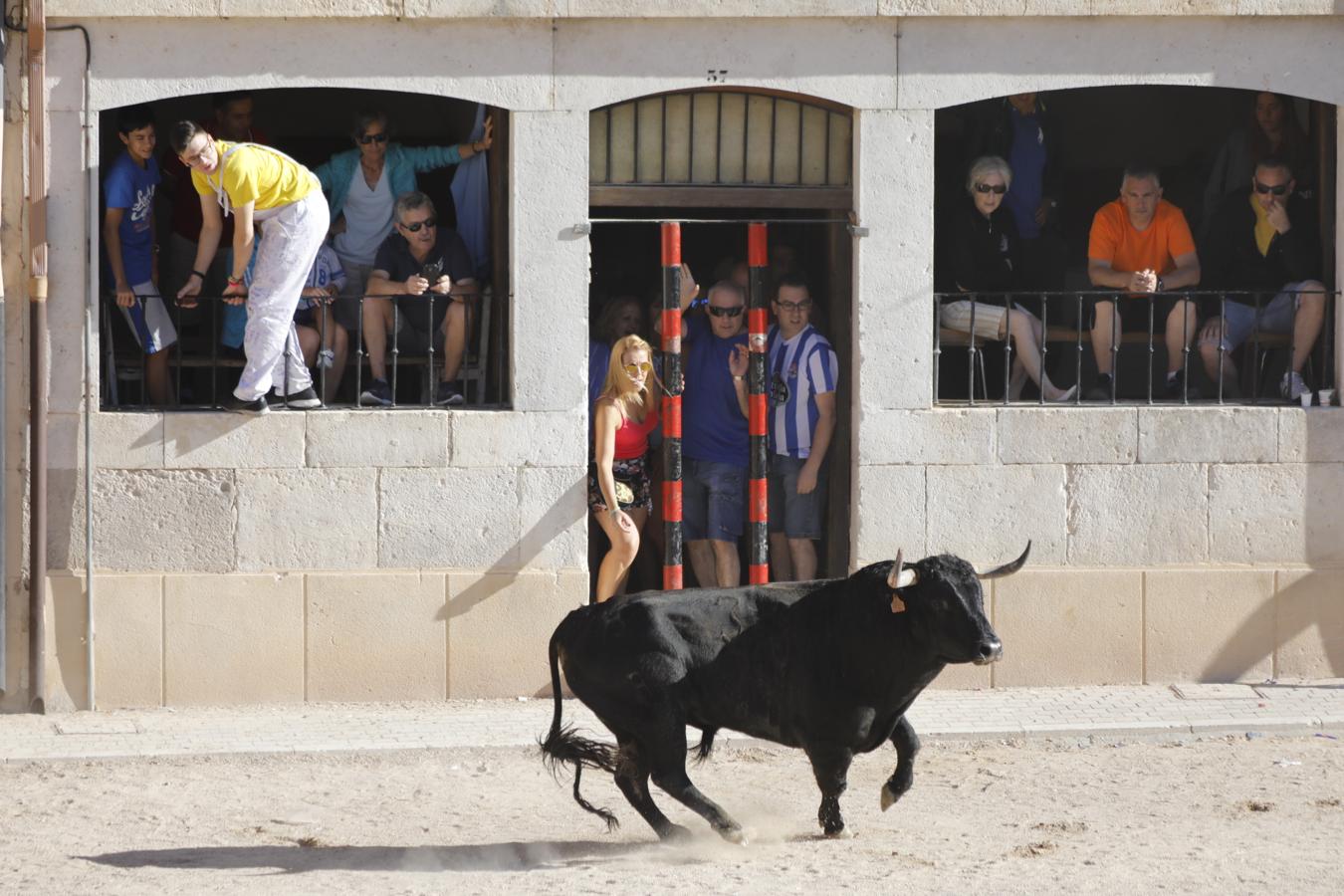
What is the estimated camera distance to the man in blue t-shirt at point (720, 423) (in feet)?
36.0

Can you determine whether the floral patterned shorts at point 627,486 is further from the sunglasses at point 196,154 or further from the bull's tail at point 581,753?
the bull's tail at point 581,753

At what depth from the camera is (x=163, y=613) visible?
1026 centimetres

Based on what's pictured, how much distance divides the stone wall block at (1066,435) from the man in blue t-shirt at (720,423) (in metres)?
1.47

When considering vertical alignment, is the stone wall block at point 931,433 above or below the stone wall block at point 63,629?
above

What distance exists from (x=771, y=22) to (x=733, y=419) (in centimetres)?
217

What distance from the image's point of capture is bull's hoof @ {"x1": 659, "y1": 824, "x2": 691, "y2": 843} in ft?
25.2

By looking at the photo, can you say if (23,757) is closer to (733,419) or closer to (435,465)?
(435,465)

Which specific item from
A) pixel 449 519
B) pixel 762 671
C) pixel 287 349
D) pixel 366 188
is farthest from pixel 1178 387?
pixel 287 349

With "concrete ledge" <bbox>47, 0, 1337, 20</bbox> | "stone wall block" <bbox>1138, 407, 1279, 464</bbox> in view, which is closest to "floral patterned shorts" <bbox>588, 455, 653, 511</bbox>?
"concrete ledge" <bbox>47, 0, 1337, 20</bbox>

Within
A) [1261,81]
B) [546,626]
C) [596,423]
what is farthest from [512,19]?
Answer: [1261,81]

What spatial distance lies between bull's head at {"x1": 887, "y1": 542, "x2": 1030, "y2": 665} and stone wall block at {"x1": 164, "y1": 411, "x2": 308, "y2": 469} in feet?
13.1

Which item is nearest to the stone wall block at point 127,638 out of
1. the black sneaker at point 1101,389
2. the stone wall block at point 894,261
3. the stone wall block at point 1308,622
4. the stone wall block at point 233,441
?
the stone wall block at point 233,441

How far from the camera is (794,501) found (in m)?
11.0

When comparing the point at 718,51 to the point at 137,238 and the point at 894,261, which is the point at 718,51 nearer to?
the point at 894,261
